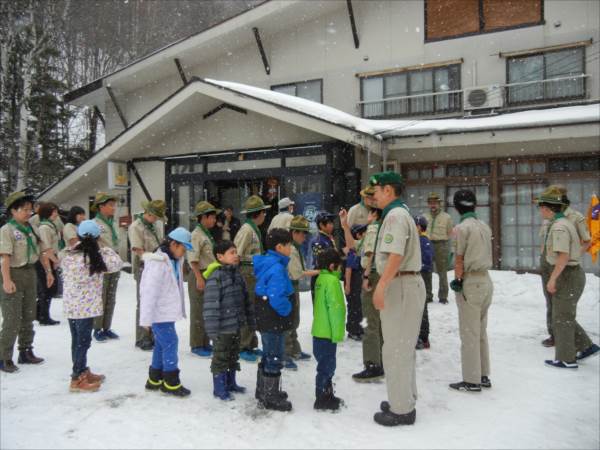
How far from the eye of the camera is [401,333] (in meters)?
3.92

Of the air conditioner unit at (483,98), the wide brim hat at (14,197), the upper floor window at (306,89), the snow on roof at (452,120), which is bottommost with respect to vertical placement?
the wide brim hat at (14,197)

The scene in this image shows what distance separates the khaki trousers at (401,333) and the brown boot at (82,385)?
2897 millimetres

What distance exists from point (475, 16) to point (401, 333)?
12.1m

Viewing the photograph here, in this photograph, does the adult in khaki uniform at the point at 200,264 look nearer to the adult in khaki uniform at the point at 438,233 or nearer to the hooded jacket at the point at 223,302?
the hooded jacket at the point at 223,302

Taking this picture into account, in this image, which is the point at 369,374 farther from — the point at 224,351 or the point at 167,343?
the point at 167,343

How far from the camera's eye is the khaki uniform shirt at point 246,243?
5.61 m

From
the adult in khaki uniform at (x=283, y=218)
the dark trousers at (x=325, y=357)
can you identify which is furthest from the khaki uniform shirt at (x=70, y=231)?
the dark trousers at (x=325, y=357)

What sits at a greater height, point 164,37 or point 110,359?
point 164,37

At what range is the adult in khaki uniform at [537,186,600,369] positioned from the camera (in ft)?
17.6

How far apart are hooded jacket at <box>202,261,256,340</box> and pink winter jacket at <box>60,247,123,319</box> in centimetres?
126

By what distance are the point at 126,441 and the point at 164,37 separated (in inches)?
1179

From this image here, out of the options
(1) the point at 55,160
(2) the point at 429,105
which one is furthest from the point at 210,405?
(1) the point at 55,160

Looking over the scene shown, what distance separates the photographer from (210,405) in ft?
14.1

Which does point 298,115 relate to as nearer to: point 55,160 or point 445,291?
point 445,291
